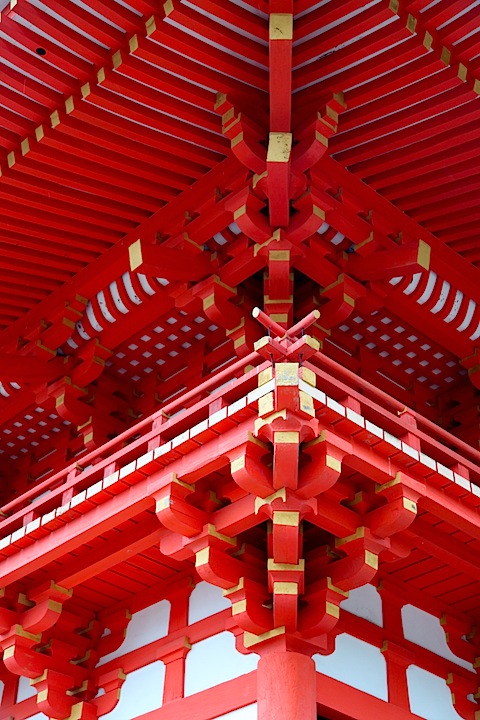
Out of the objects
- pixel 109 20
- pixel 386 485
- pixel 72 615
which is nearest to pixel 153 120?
pixel 109 20

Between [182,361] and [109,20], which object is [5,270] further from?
[109,20]

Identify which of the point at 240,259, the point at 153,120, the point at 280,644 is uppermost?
the point at 153,120

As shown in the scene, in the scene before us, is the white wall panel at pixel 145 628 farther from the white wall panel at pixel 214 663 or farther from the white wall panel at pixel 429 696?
the white wall panel at pixel 429 696

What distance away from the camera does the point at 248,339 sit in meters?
8.91

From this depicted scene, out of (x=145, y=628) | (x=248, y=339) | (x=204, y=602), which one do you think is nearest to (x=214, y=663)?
(x=204, y=602)

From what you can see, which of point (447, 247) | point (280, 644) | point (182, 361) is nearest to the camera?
point (280, 644)

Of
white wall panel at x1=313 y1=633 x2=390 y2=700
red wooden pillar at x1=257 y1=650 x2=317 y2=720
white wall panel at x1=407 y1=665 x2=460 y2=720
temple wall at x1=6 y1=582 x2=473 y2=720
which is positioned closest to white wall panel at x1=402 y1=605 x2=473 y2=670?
temple wall at x1=6 y1=582 x2=473 y2=720

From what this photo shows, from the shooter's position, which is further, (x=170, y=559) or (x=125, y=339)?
(x=125, y=339)

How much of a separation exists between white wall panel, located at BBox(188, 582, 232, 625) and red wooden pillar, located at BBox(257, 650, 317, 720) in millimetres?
1033

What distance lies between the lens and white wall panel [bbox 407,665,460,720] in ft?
26.8

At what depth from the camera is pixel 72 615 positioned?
8.72m

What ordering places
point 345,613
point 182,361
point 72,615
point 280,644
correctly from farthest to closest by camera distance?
point 182,361
point 72,615
point 345,613
point 280,644

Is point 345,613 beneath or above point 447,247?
beneath

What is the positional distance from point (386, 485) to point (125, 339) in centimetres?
348
